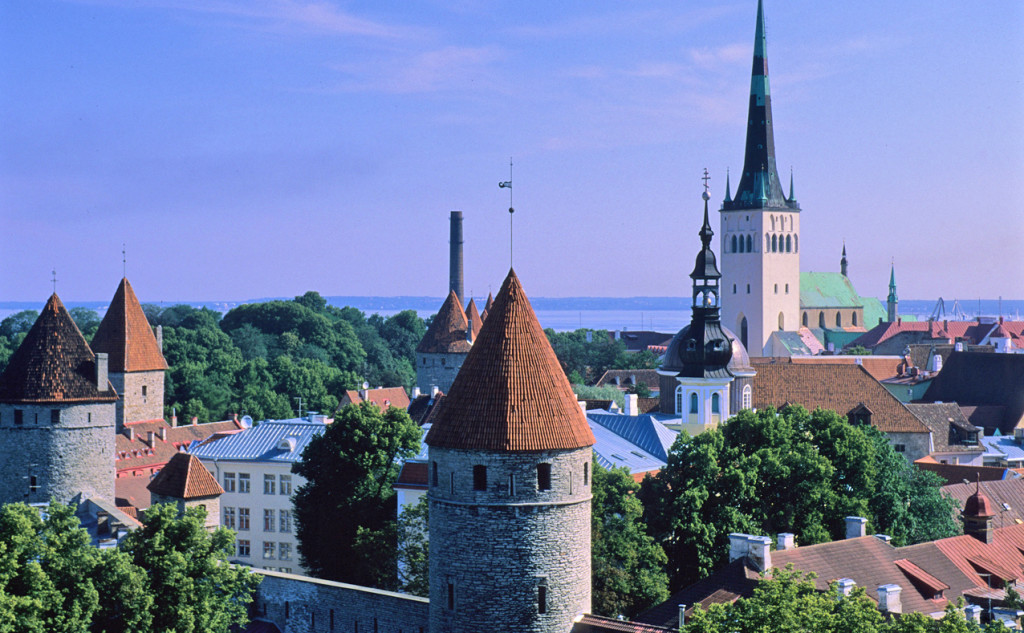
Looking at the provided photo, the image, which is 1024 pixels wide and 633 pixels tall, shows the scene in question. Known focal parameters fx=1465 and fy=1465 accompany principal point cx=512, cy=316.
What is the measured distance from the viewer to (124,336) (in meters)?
64.6

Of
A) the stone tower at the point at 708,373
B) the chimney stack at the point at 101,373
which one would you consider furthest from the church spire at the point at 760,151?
the chimney stack at the point at 101,373

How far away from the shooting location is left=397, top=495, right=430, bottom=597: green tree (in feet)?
118

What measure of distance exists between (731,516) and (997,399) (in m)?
42.7

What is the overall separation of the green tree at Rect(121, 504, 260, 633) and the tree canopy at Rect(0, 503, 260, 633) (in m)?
0.02

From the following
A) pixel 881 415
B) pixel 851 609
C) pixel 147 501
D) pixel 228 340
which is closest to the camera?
pixel 851 609

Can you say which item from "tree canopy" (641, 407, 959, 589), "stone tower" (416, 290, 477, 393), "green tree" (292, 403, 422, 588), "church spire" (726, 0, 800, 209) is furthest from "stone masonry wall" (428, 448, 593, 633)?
"church spire" (726, 0, 800, 209)

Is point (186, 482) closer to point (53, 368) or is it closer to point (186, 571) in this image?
point (53, 368)

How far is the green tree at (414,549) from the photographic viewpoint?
36.1 metres

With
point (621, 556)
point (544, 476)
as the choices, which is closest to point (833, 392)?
point (621, 556)

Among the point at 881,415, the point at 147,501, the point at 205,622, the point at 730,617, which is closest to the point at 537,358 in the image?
the point at 730,617

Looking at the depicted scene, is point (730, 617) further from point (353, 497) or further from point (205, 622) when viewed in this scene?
point (353, 497)

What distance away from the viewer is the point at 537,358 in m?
28.0

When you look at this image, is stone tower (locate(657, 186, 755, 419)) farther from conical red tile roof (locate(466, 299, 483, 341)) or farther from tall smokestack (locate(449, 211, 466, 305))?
tall smokestack (locate(449, 211, 466, 305))

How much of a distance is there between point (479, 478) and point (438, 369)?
172ft
